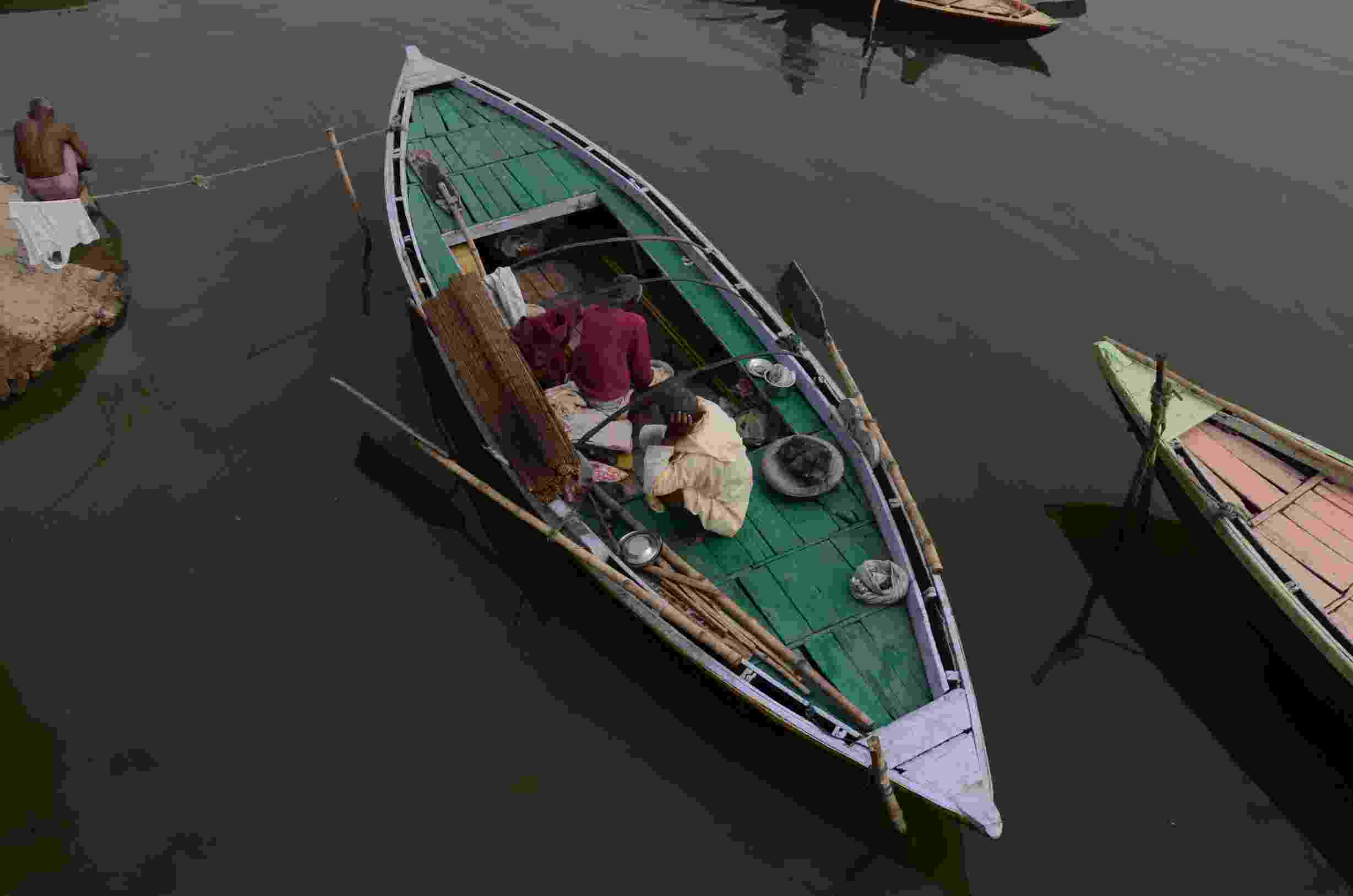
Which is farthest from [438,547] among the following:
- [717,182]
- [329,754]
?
[717,182]

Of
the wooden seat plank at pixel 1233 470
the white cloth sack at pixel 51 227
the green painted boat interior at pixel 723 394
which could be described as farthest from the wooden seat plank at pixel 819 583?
the white cloth sack at pixel 51 227

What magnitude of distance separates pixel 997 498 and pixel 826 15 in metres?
17.3

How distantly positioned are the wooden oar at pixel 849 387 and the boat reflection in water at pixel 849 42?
11298 millimetres

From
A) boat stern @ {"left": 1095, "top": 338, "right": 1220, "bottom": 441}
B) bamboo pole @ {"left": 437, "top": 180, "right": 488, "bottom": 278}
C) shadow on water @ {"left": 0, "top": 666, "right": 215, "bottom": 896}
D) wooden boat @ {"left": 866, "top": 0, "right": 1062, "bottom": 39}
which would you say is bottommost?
shadow on water @ {"left": 0, "top": 666, "right": 215, "bottom": 896}

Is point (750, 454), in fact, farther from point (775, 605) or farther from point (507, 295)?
point (507, 295)

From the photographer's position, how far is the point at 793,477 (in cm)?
904

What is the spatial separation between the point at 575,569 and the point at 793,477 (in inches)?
119

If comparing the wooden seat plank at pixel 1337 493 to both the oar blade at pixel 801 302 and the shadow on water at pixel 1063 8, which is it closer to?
the oar blade at pixel 801 302

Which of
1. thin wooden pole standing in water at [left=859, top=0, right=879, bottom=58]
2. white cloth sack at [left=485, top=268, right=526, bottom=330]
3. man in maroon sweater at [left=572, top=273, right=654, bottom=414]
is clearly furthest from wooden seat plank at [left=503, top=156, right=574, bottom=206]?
thin wooden pole standing in water at [left=859, top=0, right=879, bottom=58]

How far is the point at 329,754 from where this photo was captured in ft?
28.6

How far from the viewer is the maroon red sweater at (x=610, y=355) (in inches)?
360

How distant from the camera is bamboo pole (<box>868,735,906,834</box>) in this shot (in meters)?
6.58

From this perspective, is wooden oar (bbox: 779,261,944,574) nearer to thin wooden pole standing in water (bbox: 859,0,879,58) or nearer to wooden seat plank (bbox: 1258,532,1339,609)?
wooden seat plank (bbox: 1258,532,1339,609)

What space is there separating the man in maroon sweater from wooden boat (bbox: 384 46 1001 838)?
1.32m
